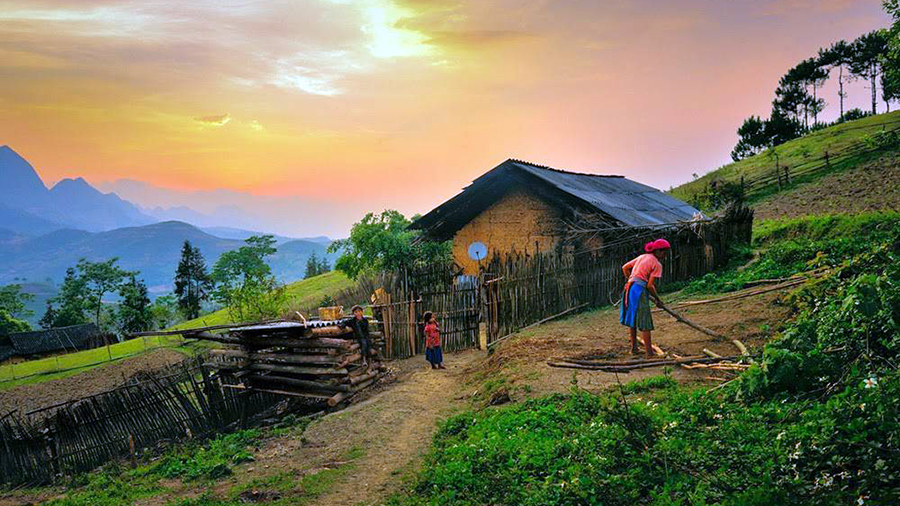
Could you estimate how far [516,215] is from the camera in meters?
17.9

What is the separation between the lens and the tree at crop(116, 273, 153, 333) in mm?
56281

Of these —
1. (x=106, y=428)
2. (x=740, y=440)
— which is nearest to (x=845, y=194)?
(x=740, y=440)

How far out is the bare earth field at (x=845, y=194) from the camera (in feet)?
82.1

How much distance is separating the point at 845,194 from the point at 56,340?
201 feet

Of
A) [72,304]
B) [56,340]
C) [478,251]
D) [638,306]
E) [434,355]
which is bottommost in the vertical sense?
[56,340]

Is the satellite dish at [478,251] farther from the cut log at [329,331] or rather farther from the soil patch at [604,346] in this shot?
the cut log at [329,331]

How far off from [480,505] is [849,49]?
71.3 meters

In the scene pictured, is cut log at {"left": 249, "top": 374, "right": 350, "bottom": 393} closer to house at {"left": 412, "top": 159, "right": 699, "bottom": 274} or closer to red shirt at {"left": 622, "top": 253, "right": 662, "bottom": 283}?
red shirt at {"left": 622, "top": 253, "right": 662, "bottom": 283}

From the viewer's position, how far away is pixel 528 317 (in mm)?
13898

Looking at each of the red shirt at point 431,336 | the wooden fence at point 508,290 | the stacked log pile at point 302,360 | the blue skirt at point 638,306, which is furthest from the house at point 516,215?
the blue skirt at point 638,306

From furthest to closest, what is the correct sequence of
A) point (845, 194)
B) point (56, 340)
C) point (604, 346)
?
1. point (56, 340)
2. point (845, 194)
3. point (604, 346)

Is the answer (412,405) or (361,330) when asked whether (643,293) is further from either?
(361,330)

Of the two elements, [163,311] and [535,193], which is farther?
[163,311]

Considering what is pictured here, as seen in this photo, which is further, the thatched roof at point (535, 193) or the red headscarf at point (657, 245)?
the thatched roof at point (535, 193)
